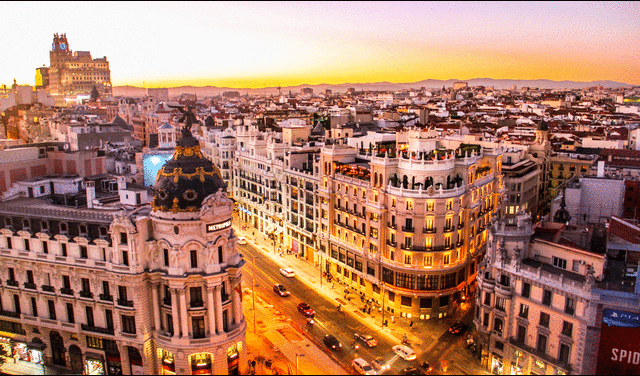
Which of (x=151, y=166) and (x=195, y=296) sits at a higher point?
(x=151, y=166)

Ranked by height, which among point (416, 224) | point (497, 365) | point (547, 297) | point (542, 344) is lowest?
point (497, 365)

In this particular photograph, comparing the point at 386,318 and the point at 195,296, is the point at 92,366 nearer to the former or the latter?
the point at 195,296

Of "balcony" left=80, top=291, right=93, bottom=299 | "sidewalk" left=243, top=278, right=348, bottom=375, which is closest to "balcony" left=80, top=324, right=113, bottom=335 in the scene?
"balcony" left=80, top=291, right=93, bottom=299

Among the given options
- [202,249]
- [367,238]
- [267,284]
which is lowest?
[267,284]

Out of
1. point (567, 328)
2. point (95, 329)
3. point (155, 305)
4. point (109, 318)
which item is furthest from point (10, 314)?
point (567, 328)

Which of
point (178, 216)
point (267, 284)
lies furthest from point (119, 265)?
point (267, 284)

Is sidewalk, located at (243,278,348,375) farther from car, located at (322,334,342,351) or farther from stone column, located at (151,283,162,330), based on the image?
stone column, located at (151,283,162,330)

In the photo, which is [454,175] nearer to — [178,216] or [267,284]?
[267,284]
